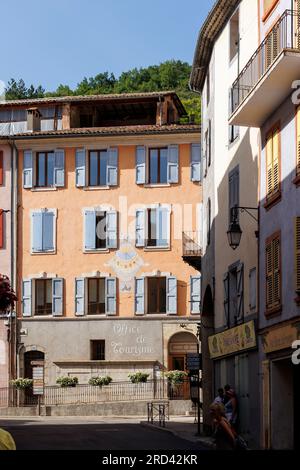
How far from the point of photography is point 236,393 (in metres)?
28.8

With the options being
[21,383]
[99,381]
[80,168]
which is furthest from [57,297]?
[80,168]

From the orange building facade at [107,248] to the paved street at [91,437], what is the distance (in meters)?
11.9

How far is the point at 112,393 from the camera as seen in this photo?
5131cm

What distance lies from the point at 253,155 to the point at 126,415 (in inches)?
937

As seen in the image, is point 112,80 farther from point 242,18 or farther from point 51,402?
point 242,18

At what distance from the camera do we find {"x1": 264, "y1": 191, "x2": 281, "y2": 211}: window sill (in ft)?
79.2

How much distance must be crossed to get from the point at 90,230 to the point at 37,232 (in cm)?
272

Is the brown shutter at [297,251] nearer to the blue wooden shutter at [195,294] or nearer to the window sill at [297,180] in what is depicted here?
the window sill at [297,180]

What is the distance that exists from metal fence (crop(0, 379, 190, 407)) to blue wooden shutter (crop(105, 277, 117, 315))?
12.1ft

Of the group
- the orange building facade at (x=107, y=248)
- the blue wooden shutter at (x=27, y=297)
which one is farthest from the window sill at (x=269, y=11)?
the blue wooden shutter at (x=27, y=297)

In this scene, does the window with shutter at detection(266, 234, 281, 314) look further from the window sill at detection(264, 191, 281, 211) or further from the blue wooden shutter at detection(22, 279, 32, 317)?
the blue wooden shutter at detection(22, 279, 32, 317)

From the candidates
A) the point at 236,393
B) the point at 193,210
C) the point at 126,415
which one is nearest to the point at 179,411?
the point at 126,415

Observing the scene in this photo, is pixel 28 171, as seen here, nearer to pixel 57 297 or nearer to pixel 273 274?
pixel 57 297

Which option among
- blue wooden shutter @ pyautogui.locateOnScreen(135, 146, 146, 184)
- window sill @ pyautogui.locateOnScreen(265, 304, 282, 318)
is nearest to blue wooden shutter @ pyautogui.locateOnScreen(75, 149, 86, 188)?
blue wooden shutter @ pyautogui.locateOnScreen(135, 146, 146, 184)
